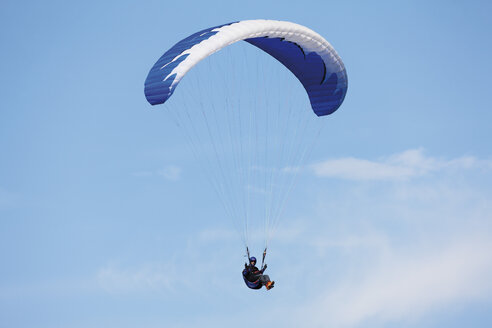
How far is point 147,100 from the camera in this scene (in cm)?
2322

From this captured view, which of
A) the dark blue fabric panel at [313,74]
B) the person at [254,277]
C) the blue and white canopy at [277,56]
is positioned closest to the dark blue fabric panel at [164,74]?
the blue and white canopy at [277,56]

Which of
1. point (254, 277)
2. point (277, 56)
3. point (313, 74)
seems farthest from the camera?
point (313, 74)

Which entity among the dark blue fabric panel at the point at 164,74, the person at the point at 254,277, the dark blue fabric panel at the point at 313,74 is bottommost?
the person at the point at 254,277

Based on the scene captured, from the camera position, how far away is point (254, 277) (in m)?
26.3

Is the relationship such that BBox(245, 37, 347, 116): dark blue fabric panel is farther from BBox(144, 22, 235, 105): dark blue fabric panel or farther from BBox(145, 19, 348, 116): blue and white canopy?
BBox(144, 22, 235, 105): dark blue fabric panel

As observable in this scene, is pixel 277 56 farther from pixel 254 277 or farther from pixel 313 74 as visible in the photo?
pixel 254 277

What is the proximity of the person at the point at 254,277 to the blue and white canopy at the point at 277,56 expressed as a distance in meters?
5.08

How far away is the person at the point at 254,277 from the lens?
26.2m

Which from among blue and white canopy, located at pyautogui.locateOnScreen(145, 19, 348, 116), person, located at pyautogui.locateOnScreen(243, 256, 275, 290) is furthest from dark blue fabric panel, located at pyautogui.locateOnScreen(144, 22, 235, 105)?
person, located at pyautogui.locateOnScreen(243, 256, 275, 290)

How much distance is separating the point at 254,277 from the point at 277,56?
19.8ft

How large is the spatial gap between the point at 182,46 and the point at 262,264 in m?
6.04

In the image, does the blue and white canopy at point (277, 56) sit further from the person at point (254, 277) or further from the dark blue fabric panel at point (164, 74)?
the person at point (254, 277)

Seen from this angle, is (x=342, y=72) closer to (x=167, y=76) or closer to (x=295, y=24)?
(x=295, y=24)

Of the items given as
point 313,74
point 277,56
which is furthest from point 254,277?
point 277,56
